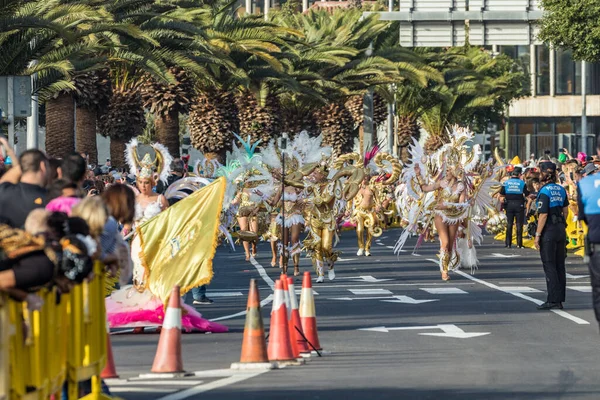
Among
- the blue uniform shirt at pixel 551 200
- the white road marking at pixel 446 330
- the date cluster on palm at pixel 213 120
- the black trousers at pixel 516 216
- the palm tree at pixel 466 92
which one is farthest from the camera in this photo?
the palm tree at pixel 466 92

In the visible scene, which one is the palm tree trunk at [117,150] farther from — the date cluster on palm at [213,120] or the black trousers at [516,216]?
the black trousers at [516,216]

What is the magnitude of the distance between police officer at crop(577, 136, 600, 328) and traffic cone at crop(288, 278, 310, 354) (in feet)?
9.35

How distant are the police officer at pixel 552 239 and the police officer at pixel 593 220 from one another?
278 inches

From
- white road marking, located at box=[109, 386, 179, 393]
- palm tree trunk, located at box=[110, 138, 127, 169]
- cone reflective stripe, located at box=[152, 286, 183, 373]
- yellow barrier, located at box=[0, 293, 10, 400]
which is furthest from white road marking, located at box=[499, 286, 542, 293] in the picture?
palm tree trunk, located at box=[110, 138, 127, 169]

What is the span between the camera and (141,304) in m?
16.3

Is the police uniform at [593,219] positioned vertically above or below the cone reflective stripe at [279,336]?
above

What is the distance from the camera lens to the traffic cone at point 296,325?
13820 mm

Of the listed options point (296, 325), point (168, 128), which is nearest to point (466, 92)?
point (168, 128)

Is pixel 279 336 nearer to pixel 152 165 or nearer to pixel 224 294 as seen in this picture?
pixel 152 165

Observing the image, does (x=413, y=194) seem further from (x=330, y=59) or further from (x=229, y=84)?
(x=330, y=59)

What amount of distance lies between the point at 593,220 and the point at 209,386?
311 centimetres

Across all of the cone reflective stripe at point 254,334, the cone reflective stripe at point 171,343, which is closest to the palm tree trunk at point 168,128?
the cone reflective stripe at point 254,334

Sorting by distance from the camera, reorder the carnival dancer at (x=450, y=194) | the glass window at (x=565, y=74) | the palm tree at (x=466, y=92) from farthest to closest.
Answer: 1. the glass window at (x=565, y=74)
2. the palm tree at (x=466, y=92)
3. the carnival dancer at (x=450, y=194)

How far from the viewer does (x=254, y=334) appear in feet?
42.3
